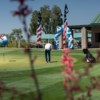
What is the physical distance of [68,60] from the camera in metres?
3.08

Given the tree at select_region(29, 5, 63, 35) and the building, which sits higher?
the tree at select_region(29, 5, 63, 35)

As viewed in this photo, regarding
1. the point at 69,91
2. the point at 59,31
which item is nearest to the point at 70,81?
the point at 69,91

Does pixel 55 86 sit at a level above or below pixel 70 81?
below

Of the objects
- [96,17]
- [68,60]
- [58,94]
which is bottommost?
[58,94]

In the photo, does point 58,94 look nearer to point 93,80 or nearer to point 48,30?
point 93,80

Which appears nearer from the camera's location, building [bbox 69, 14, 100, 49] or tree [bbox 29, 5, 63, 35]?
building [bbox 69, 14, 100, 49]

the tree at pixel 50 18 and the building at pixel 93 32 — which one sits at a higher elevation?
the tree at pixel 50 18

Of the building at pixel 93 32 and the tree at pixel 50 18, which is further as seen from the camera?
the tree at pixel 50 18

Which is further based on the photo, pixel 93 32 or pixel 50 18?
pixel 50 18

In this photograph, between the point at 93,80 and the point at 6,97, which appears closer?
the point at 93,80

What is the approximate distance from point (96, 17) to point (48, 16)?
43.7 metres

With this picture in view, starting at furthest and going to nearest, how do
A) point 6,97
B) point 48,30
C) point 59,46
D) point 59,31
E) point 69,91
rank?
1. point 48,30
2. point 59,46
3. point 59,31
4. point 6,97
5. point 69,91

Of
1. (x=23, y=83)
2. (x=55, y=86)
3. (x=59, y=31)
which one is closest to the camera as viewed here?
(x=55, y=86)

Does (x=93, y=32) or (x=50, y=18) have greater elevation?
(x=50, y=18)
